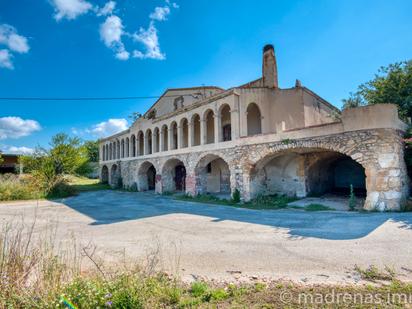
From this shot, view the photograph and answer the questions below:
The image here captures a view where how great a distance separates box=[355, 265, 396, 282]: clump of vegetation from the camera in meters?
3.30

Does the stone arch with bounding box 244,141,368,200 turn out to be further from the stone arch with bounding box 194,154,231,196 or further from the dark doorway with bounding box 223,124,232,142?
the dark doorway with bounding box 223,124,232,142

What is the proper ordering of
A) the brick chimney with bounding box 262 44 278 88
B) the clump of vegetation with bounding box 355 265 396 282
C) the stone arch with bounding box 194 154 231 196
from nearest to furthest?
the clump of vegetation with bounding box 355 265 396 282
the brick chimney with bounding box 262 44 278 88
the stone arch with bounding box 194 154 231 196

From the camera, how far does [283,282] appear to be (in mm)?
3271

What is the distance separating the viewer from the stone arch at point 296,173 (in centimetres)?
1186

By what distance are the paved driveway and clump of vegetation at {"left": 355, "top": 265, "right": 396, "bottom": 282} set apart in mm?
123

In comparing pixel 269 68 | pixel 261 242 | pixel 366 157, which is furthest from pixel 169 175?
pixel 261 242

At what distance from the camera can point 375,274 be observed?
11.1ft

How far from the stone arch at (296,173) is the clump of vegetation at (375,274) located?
7.30m

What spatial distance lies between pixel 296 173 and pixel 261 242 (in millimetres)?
8208

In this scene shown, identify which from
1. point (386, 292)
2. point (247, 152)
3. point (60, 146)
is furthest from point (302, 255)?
point (60, 146)

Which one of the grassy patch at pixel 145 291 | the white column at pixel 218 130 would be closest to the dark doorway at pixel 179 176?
the white column at pixel 218 130

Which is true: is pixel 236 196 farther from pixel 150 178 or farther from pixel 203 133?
pixel 150 178

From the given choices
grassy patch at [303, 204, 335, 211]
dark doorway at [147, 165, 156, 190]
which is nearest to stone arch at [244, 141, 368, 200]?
grassy patch at [303, 204, 335, 211]

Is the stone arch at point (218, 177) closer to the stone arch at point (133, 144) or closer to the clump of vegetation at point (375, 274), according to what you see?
the stone arch at point (133, 144)
